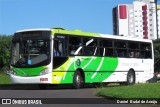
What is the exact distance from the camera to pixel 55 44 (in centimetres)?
2031

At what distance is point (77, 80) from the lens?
21438mm

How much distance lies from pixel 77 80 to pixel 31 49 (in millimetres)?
2844

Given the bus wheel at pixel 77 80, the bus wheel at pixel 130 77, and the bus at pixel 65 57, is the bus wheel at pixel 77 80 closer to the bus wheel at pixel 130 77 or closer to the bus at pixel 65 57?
A: the bus at pixel 65 57

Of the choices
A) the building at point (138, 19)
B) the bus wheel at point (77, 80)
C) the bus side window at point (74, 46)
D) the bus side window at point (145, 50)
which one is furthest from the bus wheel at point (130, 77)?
the building at point (138, 19)

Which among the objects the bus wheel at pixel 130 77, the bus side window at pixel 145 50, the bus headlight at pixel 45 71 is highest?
the bus side window at pixel 145 50

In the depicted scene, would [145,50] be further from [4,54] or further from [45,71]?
[4,54]

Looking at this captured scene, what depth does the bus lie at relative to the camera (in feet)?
66.2

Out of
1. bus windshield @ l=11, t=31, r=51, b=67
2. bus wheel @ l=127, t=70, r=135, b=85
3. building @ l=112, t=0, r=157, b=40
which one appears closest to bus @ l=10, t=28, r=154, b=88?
bus windshield @ l=11, t=31, r=51, b=67

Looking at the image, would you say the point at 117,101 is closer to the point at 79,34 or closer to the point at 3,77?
the point at 79,34

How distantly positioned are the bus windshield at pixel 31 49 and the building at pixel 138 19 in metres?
102

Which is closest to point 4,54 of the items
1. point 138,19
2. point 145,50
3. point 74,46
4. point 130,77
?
point 145,50

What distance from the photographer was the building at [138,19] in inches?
4890

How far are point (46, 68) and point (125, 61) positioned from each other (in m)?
6.84

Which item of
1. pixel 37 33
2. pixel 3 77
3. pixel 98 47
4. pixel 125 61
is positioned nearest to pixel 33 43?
pixel 37 33
